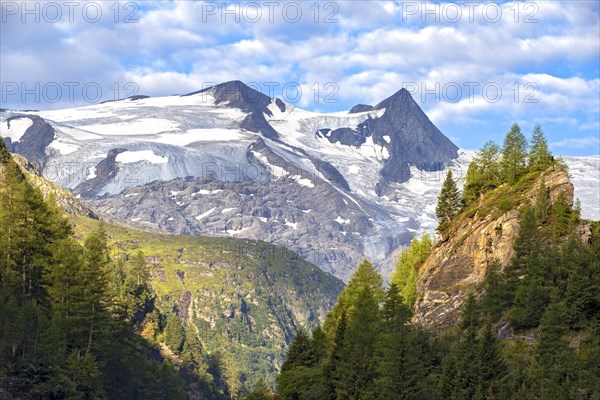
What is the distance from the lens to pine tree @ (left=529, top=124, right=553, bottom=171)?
13062cm

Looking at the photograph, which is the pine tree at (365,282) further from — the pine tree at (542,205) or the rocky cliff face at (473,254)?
the pine tree at (542,205)

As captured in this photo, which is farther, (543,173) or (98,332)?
(543,173)

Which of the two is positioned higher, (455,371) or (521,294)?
(521,294)

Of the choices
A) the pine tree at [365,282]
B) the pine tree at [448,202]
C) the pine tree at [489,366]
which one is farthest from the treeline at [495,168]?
the pine tree at [489,366]

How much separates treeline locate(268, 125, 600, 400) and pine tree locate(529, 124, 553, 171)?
642 millimetres

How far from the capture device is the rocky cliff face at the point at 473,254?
117688mm

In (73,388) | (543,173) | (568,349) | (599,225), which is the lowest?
(73,388)

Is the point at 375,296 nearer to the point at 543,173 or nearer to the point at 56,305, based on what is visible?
the point at 543,173

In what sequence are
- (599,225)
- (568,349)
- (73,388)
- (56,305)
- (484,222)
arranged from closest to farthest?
(568,349) < (73,388) < (56,305) < (599,225) < (484,222)

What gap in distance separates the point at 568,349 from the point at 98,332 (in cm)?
5588

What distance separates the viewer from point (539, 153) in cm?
13562

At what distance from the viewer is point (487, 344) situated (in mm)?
90250

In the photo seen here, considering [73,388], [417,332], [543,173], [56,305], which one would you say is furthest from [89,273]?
[543,173]

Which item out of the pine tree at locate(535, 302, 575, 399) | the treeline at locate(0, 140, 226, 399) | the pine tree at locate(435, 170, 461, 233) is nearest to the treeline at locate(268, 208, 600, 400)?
the pine tree at locate(535, 302, 575, 399)
